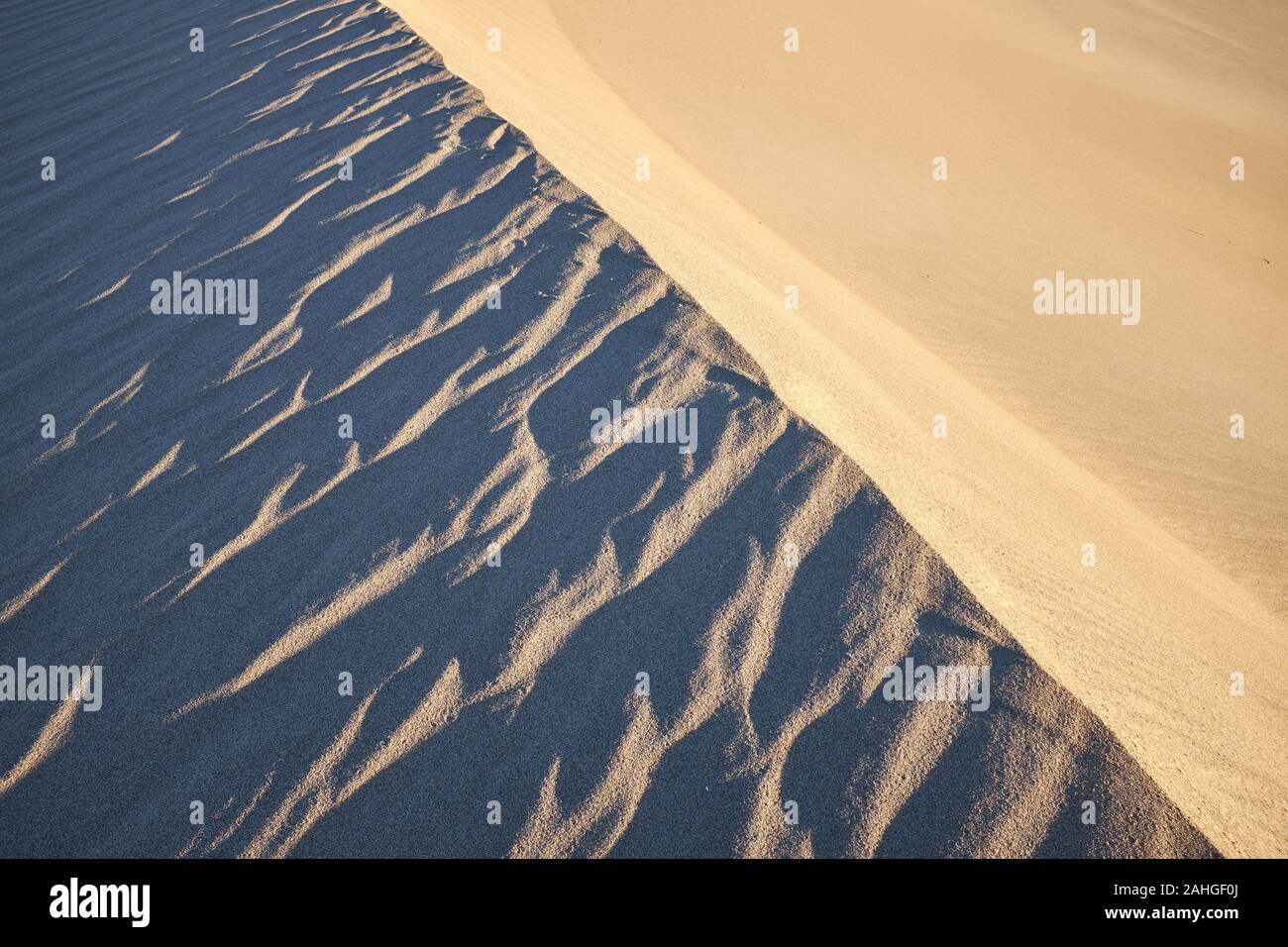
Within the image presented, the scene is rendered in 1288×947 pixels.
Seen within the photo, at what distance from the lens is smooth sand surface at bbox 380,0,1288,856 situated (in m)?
2.77

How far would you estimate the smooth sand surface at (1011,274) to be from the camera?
277cm

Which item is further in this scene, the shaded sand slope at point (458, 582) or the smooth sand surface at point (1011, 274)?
the smooth sand surface at point (1011, 274)

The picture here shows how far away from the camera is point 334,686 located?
7.73ft

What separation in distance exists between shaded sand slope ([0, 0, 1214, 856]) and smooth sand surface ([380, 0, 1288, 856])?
338 mm

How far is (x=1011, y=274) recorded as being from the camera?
6285 millimetres

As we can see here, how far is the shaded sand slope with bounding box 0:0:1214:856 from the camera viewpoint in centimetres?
212

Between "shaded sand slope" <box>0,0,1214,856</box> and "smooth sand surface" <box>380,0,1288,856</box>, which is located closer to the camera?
"shaded sand slope" <box>0,0,1214,856</box>

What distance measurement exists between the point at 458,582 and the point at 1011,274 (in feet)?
17.7

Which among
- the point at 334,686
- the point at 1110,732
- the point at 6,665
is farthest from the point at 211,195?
the point at 1110,732

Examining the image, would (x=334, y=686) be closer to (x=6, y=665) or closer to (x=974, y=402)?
(x=6, y=665)

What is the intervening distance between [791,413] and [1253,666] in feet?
6.31

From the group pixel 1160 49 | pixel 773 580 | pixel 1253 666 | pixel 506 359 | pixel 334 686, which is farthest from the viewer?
pixel 1160 49

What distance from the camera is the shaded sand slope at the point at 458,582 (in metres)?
2.12

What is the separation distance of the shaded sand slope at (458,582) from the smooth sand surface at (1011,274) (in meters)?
0.34
